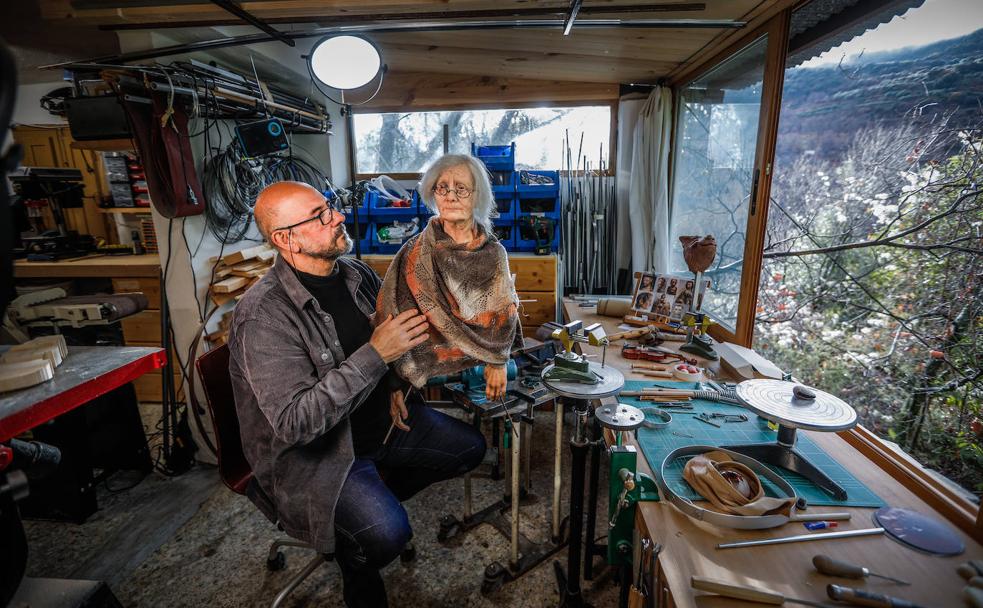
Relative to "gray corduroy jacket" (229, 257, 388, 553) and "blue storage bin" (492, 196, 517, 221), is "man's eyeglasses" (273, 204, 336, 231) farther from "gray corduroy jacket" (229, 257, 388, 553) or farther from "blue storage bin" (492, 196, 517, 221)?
"blue storage bin" (492, 196, 517, 221)

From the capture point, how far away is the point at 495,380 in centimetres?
174

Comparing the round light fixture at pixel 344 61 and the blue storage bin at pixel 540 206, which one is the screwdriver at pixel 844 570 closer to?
the round light fixture at pixel 344 61

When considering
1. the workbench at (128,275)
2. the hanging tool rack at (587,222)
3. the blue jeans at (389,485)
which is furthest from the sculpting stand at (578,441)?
the workbench at (128,275)

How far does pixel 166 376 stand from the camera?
258cm

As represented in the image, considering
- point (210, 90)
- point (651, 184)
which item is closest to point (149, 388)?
point (210, 90)

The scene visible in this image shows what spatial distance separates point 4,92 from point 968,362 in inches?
93.4

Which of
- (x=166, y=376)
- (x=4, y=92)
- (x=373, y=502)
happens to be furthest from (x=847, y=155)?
(x=166, y=376)

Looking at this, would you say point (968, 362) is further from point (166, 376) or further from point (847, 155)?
point (166, 376)

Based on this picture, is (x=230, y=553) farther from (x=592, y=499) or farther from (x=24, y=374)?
(x=592, y=499)

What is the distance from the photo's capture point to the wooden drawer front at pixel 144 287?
304 cm

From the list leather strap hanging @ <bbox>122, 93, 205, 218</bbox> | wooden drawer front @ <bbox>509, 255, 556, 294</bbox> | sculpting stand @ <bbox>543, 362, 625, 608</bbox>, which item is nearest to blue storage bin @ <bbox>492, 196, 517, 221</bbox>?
wooden drawer front @ <bbox>509, 255, 556, 294</bbox>

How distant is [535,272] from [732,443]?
2.08 m

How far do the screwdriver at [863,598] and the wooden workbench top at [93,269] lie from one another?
3.52m

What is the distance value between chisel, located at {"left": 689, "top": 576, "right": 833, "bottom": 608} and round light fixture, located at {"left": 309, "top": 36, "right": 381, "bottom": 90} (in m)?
2.37
